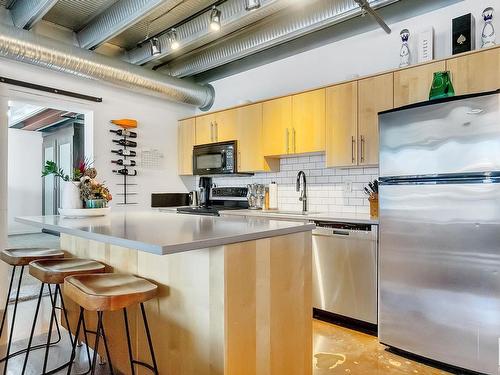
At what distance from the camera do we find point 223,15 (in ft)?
9.61

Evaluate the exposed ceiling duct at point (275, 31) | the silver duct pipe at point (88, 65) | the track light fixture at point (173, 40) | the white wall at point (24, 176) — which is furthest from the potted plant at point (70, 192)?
the white wall at point (24, 176)

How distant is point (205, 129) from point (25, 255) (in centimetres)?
265

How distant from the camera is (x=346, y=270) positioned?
2867 millimetres

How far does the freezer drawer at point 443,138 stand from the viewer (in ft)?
6.73

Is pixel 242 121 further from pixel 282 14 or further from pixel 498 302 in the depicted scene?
pixel 498 302

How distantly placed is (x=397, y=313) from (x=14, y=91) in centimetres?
389

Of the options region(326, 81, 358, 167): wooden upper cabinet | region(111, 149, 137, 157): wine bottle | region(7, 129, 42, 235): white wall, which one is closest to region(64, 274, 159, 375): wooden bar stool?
region(326, 81, 358, 167): wooden upper cabinet

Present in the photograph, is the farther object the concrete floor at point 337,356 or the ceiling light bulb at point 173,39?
the ceiling light bulb at point 173,39

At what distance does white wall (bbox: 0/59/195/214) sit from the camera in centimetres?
348

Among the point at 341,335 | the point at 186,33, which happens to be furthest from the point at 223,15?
the point at 341,335

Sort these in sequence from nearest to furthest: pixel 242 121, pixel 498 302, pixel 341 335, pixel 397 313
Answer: pixel 498 302
pixel 397 313
pixel 341 335
pixel 242 121

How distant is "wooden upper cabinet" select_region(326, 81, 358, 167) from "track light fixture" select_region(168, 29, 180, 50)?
1.48 metres

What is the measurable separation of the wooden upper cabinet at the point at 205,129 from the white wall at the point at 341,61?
0.34m

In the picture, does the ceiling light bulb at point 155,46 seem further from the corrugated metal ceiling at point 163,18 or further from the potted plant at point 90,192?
the potted plant at point 90,192
